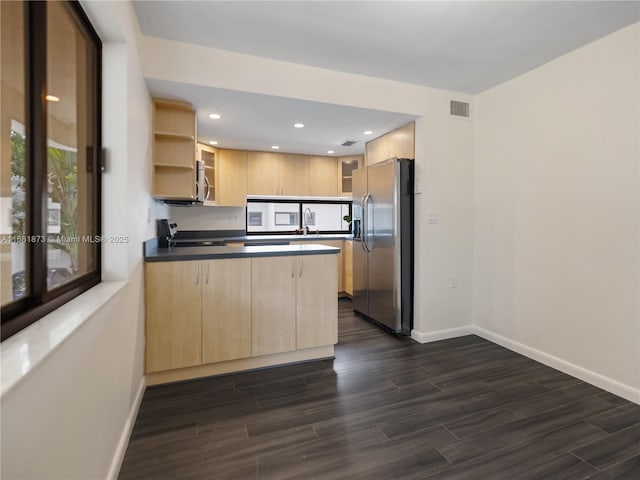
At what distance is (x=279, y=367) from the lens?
2625 mm

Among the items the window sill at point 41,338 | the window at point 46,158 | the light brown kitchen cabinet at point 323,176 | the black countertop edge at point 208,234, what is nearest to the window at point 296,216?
the black countertop edge at point 208,234

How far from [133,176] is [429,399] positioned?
238cm

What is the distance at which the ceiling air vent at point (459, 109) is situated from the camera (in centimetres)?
Result: 325

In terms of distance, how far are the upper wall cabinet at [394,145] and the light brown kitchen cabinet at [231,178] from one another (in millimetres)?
1880

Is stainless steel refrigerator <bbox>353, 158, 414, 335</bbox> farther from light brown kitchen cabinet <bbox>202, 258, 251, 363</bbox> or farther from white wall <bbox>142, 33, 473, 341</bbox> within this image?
light brown kitchen cabinet <bbox>202, 258, 251, 363</bbox>

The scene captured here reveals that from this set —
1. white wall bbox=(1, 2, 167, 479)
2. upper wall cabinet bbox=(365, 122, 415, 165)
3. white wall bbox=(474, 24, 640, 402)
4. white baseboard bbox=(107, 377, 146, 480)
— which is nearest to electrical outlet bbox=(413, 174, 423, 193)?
upper wall cabinet bbox=(365, 122, 415, 165)

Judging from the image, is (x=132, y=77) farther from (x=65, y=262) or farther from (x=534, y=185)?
(x=534, y=185)

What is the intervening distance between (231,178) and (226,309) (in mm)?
2768

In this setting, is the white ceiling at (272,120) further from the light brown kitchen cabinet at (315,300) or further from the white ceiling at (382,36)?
the light brown kitchen cabinet at (315,300)

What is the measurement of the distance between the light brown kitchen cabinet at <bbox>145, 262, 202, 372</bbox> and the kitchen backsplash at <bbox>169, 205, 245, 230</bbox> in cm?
251

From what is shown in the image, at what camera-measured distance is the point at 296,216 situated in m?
5.42

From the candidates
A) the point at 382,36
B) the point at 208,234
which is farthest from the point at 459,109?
the point at 208,234

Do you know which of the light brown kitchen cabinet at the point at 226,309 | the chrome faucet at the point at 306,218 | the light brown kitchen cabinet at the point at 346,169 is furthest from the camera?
the chrome faucet at the point at 306,218

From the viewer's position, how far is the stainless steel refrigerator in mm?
3223
